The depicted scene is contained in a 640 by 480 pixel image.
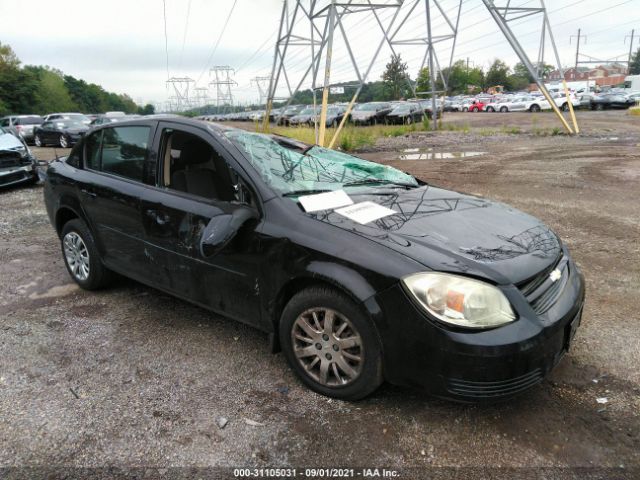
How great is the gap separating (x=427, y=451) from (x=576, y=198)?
21.3ft

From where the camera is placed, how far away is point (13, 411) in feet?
9.28

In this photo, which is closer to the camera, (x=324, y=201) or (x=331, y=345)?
(x=331, y=345)

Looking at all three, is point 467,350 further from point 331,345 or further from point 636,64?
point 636,64

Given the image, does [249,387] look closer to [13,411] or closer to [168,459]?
[168,459]

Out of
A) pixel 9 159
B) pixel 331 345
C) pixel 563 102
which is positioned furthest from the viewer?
pixel 563 102

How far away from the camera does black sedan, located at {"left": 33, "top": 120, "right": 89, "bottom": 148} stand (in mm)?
20484

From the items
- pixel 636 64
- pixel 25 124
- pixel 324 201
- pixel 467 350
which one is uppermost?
pixel 636 64

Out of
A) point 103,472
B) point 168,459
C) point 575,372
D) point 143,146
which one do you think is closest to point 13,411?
point 103,472

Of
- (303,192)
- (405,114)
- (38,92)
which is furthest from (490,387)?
(38,92)

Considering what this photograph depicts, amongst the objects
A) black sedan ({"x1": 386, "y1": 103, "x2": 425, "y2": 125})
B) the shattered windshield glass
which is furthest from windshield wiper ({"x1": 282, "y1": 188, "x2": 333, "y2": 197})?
black sedan ({"x1": 386, "y1": 103, "x2": 425, "y2": 125})

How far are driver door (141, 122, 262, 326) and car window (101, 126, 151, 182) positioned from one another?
0.69ft

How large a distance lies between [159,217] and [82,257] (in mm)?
1461

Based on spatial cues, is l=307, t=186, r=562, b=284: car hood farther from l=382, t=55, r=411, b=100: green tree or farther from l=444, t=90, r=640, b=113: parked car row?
l=382, t=55, r=411, b=100: green tree

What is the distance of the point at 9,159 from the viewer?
33.6 feet
